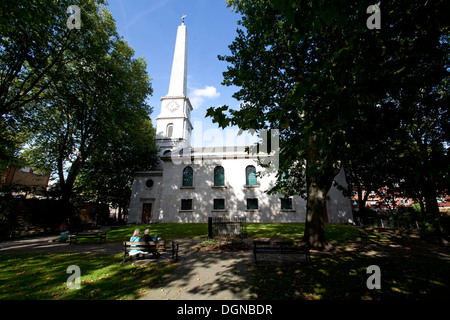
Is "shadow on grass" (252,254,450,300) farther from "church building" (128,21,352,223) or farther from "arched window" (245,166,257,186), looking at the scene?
"arched window" (245,166,257,186)

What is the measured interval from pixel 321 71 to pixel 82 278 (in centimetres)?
1235

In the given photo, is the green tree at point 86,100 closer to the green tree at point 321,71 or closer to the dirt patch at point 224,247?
the green tree at point 321,71

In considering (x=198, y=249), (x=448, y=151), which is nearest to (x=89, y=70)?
(x=198, y=249)

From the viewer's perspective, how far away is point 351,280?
5.25m

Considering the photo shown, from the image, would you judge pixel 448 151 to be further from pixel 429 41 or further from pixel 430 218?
pixel 430 218

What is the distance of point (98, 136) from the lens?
20.0m

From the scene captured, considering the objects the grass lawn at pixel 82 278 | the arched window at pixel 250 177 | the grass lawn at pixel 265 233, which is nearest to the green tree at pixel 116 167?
the grass lawn at pixel 265 233

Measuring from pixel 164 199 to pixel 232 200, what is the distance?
912 centimetres

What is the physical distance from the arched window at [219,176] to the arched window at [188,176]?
3223 mm

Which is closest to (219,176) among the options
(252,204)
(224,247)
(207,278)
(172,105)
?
(252,204)

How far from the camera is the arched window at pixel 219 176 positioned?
24.7 meters

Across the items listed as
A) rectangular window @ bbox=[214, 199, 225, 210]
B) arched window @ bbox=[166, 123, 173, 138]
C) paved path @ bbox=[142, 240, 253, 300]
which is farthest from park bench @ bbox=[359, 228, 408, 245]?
arched window @ bbox=[166, 123, 173, 138]

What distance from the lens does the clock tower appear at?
1246 inches

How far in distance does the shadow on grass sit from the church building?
612 inches
